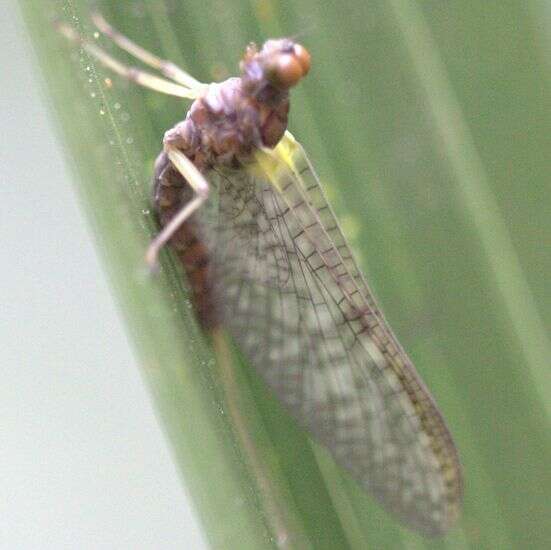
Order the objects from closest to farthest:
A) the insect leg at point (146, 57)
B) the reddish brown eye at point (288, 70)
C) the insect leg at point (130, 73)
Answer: the insect leg at point (130, 73)
the insect leg at point (146, 57)
the reddish brown eye at point (288, 70)

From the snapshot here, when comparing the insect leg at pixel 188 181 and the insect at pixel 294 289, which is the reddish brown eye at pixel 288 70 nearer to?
the insect at pixel 294 289

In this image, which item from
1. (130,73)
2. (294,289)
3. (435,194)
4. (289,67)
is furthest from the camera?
(435,194)

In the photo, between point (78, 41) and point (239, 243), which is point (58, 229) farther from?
point (78, 41)

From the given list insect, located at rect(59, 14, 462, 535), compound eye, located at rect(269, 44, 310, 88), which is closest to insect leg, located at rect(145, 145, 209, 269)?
insect, located at rect(59, 14, 462, 535)

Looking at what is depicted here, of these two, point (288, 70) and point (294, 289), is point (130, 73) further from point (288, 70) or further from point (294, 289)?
point (294, 289)

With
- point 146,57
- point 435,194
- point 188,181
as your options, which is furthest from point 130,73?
point 435,194

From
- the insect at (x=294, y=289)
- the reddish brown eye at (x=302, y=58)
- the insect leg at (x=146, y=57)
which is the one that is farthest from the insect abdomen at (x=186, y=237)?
the reddish brown eye at (x=302, y=58)

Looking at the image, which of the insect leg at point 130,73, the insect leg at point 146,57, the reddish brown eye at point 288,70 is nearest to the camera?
the insect leg at point 130,73
